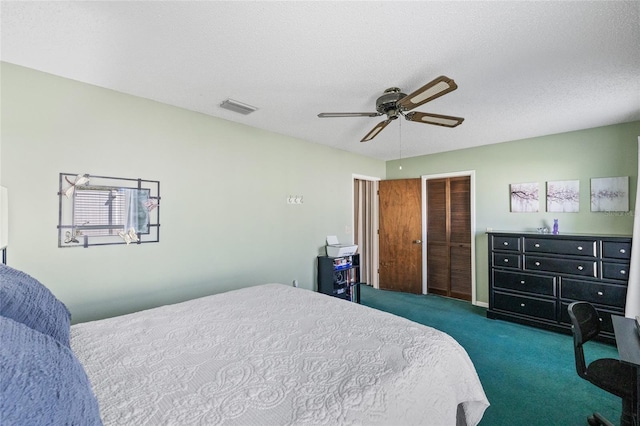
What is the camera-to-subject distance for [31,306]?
3.83ft

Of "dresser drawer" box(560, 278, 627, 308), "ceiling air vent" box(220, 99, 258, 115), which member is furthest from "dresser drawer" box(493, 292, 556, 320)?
"ceiling air vent" box(220, 99, 258, 115)

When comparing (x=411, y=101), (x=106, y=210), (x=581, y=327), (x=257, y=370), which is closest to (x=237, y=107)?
(x=106, y=210)

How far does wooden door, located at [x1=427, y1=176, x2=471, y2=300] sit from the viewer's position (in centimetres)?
460

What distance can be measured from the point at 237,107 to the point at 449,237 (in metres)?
3.96

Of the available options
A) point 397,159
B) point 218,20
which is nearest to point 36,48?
point 218,20

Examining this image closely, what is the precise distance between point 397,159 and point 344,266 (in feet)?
8.05

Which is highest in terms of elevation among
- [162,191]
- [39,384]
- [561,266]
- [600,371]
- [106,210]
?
[162,191]

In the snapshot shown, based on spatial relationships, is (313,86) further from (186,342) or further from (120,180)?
(186,342)

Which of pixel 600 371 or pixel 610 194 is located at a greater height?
pixel 610 194

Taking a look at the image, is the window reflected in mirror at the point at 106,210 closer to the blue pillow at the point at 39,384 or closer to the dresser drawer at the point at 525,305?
the blue pillow at the point at 39,384

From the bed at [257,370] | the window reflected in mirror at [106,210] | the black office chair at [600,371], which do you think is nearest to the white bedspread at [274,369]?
the bed at [257,370]

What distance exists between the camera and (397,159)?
5305 mm

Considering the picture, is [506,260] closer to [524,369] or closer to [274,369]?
[524,369]

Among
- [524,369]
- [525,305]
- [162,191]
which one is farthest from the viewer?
[525,305]
